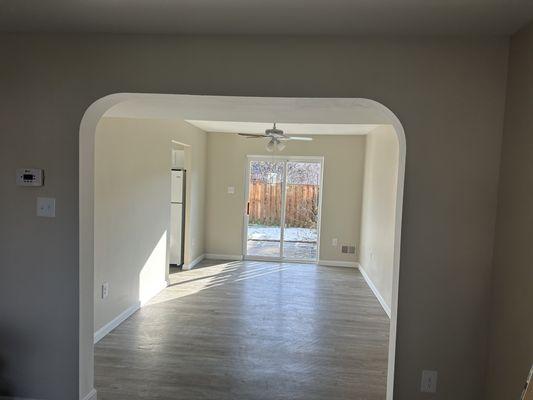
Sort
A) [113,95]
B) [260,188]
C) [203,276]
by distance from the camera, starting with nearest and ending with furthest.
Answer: [113,95]
[203,276]
[260,188]

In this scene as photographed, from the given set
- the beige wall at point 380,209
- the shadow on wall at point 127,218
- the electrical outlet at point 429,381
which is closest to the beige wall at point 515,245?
the electrical outlet at point 429,381

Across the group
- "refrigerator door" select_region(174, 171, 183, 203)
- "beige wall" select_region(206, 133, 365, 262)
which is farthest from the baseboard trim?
"refrigerator door" select_region(174, 171, 183, 203)

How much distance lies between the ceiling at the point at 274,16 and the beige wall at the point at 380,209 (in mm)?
2358

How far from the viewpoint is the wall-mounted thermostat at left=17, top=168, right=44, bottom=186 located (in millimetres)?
2230

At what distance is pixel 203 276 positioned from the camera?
19.4ft

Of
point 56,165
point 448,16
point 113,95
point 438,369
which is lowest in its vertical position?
point 438,369

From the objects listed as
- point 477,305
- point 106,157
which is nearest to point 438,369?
point 477,305

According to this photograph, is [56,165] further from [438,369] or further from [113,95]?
[438,369]

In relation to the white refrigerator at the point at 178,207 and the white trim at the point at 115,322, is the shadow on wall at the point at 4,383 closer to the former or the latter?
the white trim at the point at 115,322

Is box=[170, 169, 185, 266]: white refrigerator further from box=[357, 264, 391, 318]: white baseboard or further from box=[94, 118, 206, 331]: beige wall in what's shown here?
box=[357, 264, 391, 318]: white baseboard

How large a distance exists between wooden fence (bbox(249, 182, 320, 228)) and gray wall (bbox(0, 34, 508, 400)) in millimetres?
5085

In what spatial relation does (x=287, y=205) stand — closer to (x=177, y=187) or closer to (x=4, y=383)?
(x=177, y=187)

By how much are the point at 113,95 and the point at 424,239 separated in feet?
6.47

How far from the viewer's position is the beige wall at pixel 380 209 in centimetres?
457
